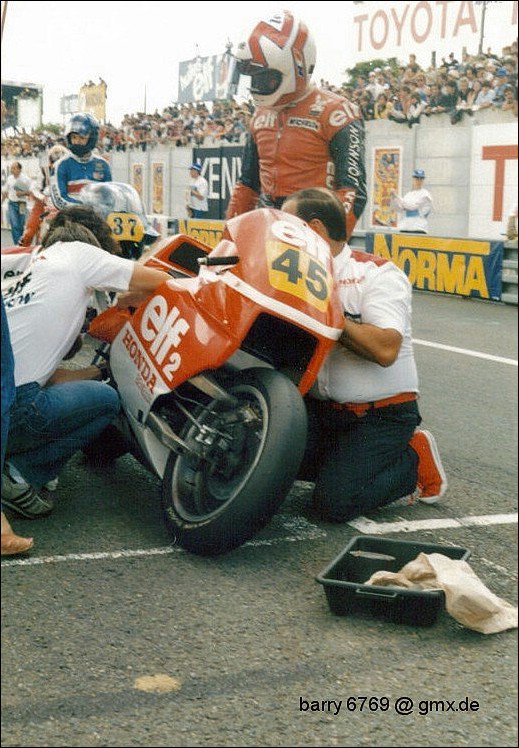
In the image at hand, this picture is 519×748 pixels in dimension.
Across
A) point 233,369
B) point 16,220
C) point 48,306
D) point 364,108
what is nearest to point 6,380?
point 364,108

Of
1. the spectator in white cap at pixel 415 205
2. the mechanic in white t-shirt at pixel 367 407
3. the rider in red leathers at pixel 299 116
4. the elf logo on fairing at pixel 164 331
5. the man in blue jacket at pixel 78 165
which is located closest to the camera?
the rider in red leathers at pixel 299 116

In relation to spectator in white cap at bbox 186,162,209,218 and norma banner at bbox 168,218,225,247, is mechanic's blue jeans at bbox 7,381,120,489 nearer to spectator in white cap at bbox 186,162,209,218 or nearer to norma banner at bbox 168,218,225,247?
norma banner at bbox 168,218,225,247

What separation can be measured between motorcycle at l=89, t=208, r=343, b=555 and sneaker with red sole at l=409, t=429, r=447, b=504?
5.8 inches

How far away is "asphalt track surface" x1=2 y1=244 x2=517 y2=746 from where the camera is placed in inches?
34.4

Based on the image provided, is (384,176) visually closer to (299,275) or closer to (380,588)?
(299,275)

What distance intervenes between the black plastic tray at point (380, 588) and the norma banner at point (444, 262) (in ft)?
1.58

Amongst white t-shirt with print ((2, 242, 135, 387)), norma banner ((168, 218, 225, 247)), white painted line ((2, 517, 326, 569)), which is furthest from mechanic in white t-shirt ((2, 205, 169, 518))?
white painted line ((2, 517, 326, 569))

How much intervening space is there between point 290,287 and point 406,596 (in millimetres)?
522

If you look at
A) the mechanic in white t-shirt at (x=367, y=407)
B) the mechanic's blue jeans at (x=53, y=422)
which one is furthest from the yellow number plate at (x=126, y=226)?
the mechanic's blue jeans at (x=53, y=422)

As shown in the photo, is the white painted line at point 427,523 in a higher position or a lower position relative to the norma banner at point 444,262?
lower

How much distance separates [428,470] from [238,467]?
242 millimetres

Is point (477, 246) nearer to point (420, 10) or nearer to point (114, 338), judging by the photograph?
point (114, 338)

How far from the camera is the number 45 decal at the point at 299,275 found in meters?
1.35

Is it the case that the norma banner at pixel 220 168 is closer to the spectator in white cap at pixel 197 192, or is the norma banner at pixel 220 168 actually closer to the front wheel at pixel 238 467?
the spectator in white cap at pixel 197 192
